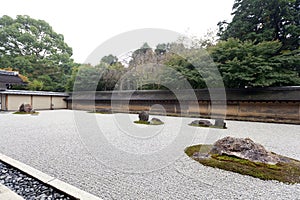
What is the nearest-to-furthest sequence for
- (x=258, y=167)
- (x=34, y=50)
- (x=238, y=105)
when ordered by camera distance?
(x=258, y=167) < (x=238, y=105) < (x=34, y=50)

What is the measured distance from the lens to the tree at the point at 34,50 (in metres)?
17.8

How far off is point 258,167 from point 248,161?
0.60 ft

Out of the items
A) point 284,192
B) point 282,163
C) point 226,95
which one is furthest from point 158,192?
point 226,95

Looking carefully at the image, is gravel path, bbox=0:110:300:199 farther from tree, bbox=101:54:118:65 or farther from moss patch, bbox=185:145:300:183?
tree, bbox=101:54:118:65

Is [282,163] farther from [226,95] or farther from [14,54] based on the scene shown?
[14,54]

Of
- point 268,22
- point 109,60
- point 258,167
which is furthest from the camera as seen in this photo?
point 109,60

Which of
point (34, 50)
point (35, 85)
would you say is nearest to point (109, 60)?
point (34, 50)

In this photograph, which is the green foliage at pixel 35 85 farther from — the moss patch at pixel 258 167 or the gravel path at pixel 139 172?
the moss patch at pixel 258 167

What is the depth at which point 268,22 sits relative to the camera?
459 inches

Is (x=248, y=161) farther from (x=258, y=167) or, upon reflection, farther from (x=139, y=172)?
(x=139, y=172)

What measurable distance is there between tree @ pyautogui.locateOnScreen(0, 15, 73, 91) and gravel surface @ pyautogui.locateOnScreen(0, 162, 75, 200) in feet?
61.7

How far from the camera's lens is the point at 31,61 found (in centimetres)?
1861

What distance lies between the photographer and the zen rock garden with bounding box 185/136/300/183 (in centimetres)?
233

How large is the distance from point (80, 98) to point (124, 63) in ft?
19.5
